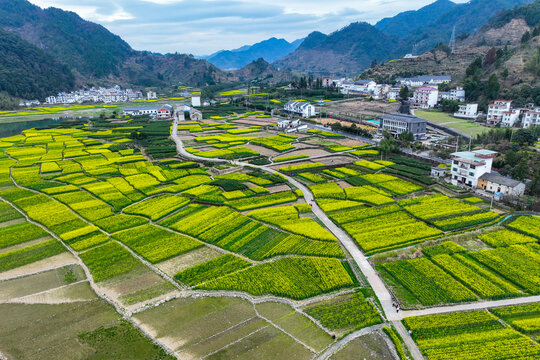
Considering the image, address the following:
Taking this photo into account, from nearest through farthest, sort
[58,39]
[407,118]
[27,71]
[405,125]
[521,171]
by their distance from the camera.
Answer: [521,171] → [405,125] → [407,118] → [27,71] → [58,39]

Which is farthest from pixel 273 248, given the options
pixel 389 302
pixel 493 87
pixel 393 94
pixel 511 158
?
pixel 393 94

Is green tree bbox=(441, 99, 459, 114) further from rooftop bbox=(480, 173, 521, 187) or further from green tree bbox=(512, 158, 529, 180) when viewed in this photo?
rooftop bbox=(480, 173, 521, 187)

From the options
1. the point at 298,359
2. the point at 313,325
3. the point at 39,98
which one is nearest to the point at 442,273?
the point at 313,325

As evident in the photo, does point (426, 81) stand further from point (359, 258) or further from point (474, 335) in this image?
point (474, 335)

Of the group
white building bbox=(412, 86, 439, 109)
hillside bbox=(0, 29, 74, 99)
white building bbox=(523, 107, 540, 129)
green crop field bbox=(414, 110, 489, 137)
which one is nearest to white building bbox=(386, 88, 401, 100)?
white building bbox=(412, 86, 439, 109)

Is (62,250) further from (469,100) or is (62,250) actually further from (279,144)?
(469,100)

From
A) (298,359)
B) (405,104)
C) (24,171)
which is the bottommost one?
(298,359)
